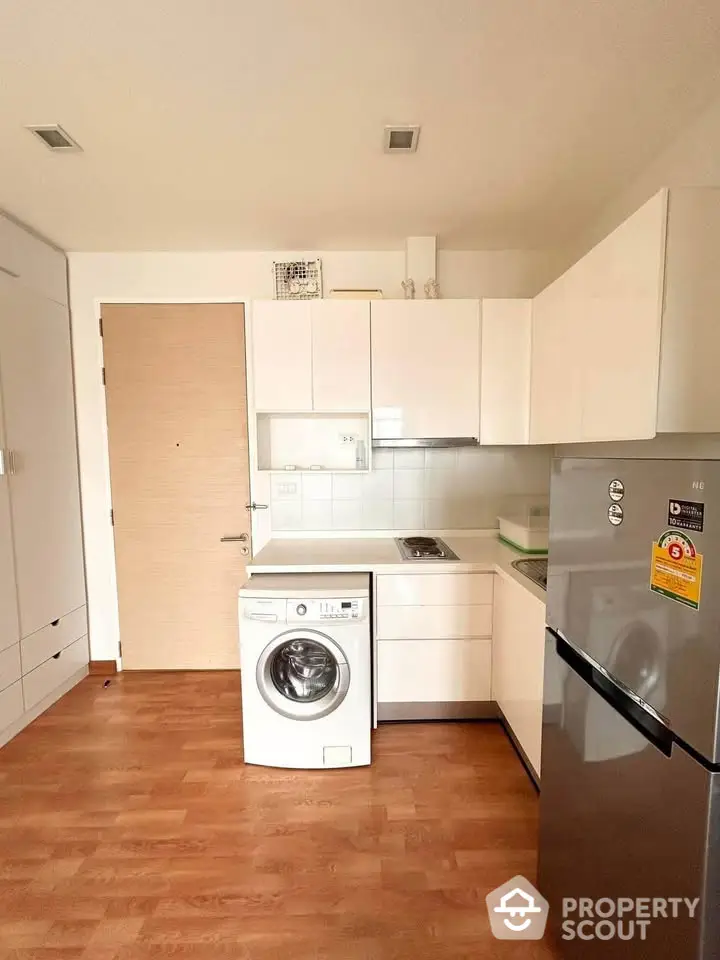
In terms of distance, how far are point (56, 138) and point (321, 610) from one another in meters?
2.10

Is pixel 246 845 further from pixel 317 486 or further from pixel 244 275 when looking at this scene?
pixel 244 275

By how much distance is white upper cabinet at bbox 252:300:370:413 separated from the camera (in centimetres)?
246

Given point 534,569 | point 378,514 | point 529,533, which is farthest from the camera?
point 378,514

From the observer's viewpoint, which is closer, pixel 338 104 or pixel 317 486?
pixel 338 104

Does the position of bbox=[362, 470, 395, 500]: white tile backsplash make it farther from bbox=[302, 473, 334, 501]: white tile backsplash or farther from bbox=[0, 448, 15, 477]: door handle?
bbox=[0, 448, 15, 477]: door handle

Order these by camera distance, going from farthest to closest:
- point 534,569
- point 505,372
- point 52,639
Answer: point 52,639
point 505,372
point 534,569

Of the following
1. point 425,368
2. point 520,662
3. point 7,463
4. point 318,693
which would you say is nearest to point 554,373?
point 425,368

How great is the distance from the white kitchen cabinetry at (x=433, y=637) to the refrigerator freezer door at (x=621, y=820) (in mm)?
940

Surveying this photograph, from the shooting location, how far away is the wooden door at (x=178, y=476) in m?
2.81

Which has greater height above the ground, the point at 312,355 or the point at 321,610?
the point at 312,355

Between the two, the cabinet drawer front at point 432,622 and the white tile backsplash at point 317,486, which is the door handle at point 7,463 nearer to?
the white tile backsplash at point 317,486

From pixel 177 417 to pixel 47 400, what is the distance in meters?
0.68

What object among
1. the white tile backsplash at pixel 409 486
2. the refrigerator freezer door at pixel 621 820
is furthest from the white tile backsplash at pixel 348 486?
the refrigerator freezer door at pixel 621 820

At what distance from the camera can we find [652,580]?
0.90 metres
